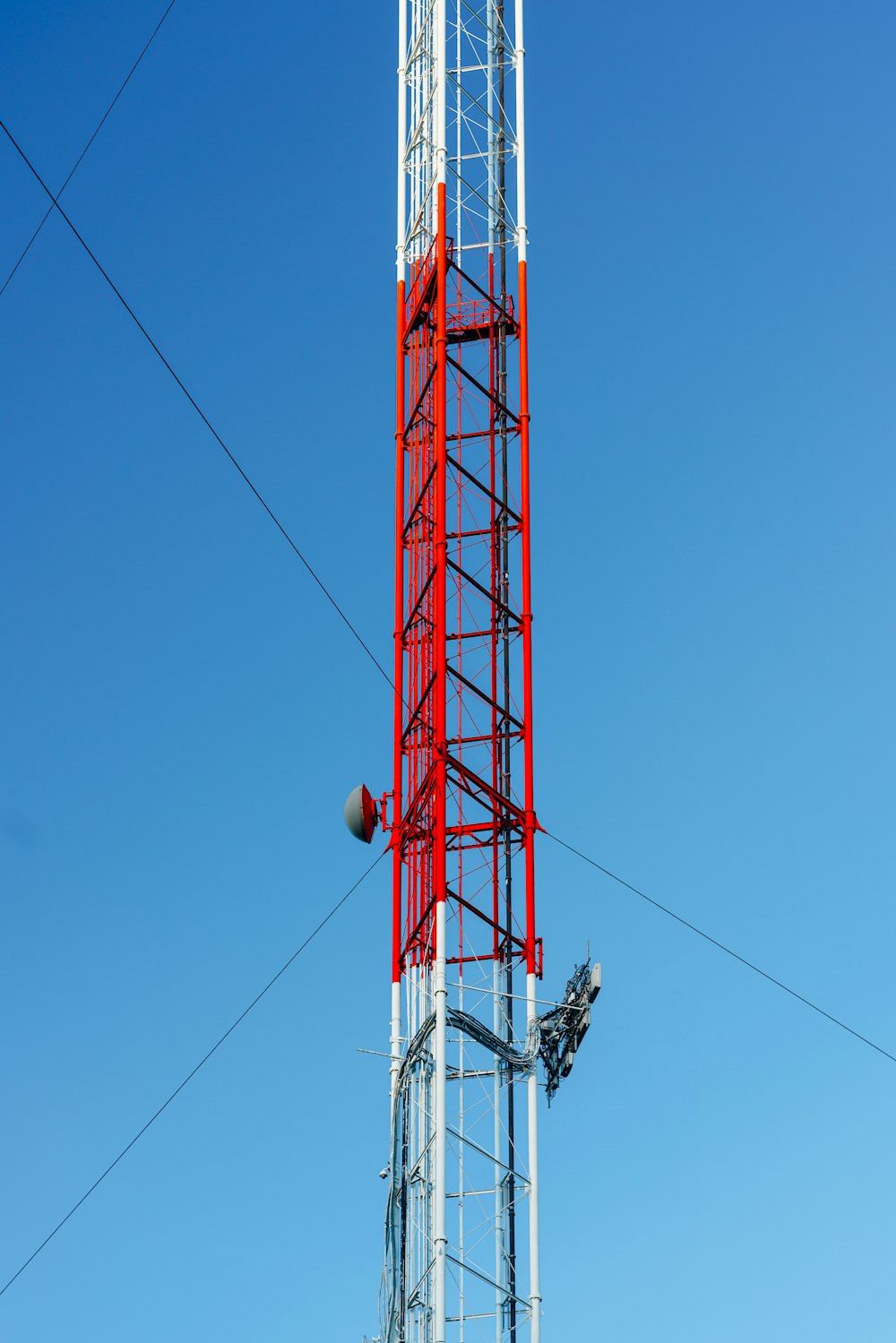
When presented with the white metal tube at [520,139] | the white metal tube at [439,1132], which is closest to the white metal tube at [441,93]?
the white metal tube at [520,139]

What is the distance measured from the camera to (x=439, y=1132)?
149 ft

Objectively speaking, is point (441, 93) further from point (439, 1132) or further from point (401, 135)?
point (439, 1132)

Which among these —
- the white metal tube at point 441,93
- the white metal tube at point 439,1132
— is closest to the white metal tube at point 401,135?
the white metal tube at point 441,93

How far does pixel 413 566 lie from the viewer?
52.1 metres

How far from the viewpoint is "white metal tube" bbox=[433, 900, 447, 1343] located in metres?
43.7

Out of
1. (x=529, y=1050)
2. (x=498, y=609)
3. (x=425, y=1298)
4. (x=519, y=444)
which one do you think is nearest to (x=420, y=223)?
(x=519, y=444)

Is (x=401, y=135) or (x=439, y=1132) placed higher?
(x=401, y=135)

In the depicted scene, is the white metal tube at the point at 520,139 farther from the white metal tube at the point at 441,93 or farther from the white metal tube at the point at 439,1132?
the white metal tube at the point at 439,1132

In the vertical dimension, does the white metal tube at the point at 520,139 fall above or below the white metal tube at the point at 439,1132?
above

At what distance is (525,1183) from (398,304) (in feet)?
64.3

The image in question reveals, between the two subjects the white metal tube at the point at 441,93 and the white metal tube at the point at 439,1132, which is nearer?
the white metal tube at the point at 439,1132

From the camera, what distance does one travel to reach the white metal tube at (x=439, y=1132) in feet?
143

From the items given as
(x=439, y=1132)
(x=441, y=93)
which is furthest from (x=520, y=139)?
(x=439, y=1132)

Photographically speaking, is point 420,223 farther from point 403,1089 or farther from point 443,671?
point 403,1089
